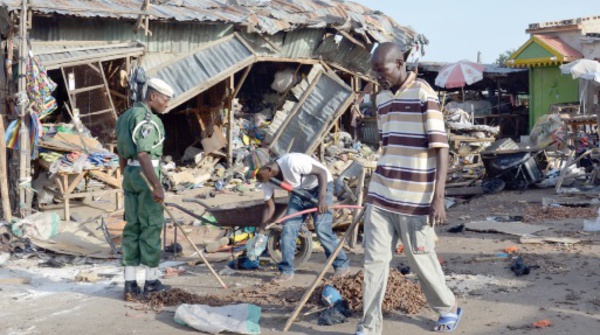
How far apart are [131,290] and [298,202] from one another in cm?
181

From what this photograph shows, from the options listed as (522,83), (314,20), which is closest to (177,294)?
(314,20)

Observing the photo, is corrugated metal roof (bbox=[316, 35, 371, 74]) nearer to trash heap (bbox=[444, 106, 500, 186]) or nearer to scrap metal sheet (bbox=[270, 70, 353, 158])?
scrap metal sheet (bbox=[270, 70, 353, 158])

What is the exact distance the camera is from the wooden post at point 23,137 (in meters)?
11.6

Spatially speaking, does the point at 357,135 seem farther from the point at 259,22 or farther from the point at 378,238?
the point at 378,238

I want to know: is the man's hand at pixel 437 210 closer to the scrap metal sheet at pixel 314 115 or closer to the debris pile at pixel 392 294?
the debris pile at pixel 392 294

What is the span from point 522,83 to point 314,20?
13.8 m

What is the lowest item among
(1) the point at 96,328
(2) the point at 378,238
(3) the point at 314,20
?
(1) the point at 96,328

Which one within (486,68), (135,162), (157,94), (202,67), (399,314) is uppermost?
(486,68)

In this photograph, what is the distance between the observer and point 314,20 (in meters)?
19.0

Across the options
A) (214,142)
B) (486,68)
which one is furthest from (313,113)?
(486,68)

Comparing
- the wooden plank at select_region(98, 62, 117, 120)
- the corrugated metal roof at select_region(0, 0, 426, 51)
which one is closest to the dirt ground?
the wooden plank at select_region(98, 62, 117, 120)

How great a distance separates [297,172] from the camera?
745 centimetres

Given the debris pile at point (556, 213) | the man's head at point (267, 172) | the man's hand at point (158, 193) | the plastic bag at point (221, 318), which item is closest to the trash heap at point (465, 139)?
the debris pile at point (556, 213)

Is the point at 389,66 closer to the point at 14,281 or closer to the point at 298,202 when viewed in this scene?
the point at 298,202
